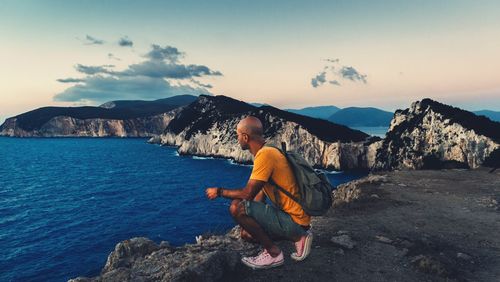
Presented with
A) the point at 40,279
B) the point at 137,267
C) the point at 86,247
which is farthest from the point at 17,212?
the point at 137,267

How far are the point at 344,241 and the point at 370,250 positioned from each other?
807 millimetres

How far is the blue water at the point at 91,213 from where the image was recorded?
30312 millimetres

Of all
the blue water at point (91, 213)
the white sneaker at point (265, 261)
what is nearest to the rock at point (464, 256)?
the white sneaker at point (265, 261)

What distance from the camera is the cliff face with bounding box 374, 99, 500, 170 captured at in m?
47.9

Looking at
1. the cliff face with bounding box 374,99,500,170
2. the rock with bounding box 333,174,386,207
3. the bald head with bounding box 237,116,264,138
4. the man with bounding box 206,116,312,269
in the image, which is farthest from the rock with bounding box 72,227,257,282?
the cliff face with bounding box 374,99,500,170

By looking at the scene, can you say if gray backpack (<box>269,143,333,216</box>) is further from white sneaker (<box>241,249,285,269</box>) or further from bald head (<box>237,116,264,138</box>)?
white sneaker (<box>241,249,285,269</box>)

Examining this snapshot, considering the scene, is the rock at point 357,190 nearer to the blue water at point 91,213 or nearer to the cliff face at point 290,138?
the blue water at point 91,213

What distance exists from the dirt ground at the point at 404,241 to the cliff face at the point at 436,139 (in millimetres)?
32419

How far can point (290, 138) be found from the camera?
101 meters

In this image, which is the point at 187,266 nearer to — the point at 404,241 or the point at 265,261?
the point at 265,261

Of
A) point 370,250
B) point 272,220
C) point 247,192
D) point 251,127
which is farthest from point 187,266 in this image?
point 370,250

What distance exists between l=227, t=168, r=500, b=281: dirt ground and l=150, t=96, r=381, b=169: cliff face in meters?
68.8

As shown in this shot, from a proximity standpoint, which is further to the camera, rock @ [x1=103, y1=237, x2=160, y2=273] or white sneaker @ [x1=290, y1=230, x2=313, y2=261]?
rock @ [x1=103, y1=237, x2=160, y2=273]

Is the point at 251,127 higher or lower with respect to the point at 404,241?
higher
